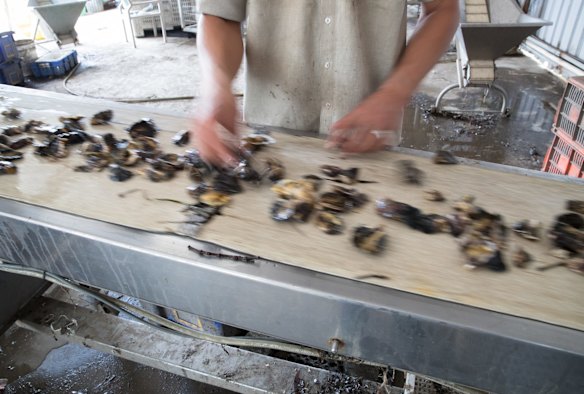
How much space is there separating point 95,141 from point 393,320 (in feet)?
3.68

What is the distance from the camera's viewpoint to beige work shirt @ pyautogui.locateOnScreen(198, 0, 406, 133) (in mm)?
1448

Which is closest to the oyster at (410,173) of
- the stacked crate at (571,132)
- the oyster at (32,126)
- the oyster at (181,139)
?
the oyster at (181,139)

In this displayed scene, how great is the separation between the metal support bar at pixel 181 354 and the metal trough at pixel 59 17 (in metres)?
5.95

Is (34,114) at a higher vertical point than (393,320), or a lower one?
higher

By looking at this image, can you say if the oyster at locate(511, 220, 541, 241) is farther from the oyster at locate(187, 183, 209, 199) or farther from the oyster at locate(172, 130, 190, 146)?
the oyster at locate(172, 130, 190, 146)

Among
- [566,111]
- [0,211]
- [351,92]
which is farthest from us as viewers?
[566,111]

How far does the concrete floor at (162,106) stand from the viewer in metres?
2.18

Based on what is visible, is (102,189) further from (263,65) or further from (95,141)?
(263,65)

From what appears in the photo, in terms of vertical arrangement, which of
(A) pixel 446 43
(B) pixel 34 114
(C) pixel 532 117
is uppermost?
(A) pixel 446 43

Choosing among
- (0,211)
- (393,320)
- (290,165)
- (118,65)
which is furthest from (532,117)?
(118,65)

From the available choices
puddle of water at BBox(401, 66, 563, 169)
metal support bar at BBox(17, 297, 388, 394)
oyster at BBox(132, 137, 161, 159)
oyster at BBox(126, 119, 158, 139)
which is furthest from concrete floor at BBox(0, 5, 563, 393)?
metal support bar at BBox(17, 297, 388, 394)

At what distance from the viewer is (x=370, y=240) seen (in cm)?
97

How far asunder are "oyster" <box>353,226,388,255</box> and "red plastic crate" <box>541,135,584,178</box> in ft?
6.77

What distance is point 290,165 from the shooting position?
4.24ft
